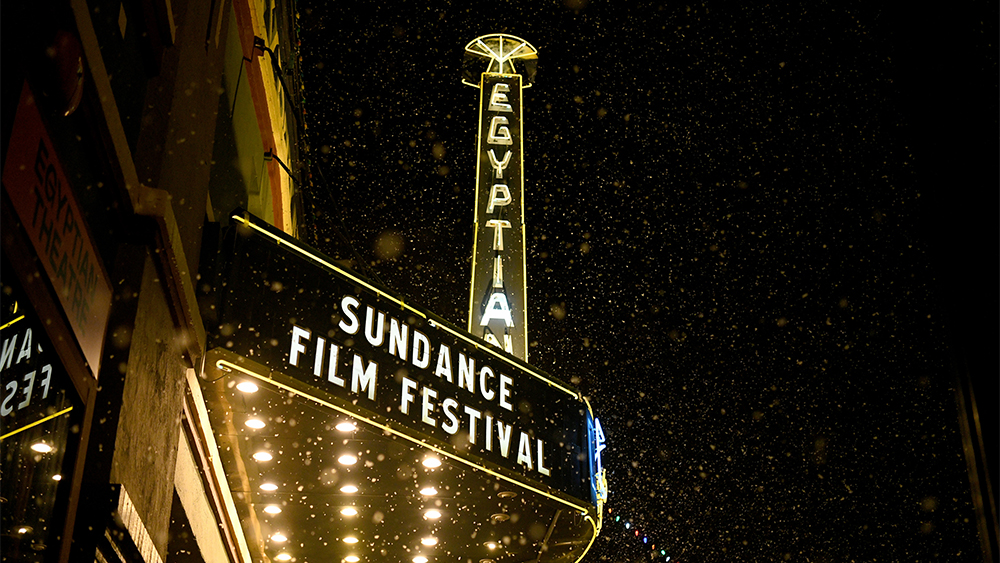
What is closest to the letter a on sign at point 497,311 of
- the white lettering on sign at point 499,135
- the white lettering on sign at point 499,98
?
the white lettering on sign at point 499,135

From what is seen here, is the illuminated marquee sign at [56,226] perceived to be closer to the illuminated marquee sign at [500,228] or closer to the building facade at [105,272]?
the building facade at [105,272]

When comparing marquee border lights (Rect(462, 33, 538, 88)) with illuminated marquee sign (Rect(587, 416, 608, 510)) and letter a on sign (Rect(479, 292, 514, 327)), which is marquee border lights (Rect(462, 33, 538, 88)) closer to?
letter a on sign (Rect(479, 292, 514, 327))

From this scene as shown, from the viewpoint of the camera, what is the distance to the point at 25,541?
3852 millimetres

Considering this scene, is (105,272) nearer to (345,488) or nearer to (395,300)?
(395,300)

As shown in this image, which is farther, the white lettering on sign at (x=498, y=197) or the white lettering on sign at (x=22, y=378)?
the white lettering on sign at (x=498, y=197)

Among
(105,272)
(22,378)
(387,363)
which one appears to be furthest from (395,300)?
(22,378)

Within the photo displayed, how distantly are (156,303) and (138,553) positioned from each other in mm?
1415

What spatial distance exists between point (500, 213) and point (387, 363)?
8.41 m

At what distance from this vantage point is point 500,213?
15375 mm

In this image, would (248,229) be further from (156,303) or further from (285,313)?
(156,303)

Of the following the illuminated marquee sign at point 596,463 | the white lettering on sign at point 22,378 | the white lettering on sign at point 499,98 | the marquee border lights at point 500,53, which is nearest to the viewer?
the white lettering on sign at point 22,378

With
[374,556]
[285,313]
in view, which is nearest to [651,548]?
[374,556]

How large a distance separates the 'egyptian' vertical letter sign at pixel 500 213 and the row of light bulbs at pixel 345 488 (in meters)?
3.67

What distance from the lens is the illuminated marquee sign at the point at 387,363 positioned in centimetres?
641
